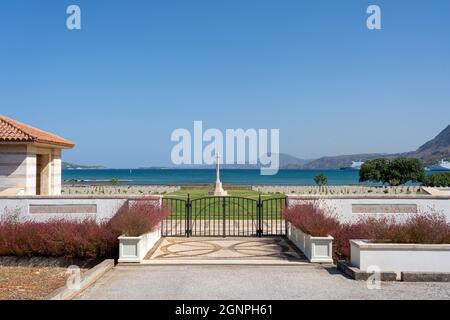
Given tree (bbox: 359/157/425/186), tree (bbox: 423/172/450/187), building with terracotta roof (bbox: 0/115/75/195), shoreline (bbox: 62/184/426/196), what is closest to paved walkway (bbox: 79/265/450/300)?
building with terracotta roof (bbox: 0/115/75/195)

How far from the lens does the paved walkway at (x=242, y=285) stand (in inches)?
354

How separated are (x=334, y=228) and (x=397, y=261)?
365 centimetres

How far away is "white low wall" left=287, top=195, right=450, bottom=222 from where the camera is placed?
56.1 ft

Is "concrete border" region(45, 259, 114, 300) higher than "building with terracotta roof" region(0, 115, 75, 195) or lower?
lower

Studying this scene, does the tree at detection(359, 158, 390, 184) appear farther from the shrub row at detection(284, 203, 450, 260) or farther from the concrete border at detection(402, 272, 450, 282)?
the concrete border at detection(402, 272, 450, 282)

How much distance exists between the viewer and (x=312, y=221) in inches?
530

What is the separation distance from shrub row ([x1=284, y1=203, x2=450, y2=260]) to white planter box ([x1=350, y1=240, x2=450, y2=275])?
0.71 m

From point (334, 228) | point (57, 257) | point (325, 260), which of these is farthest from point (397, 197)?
point (57, 257)

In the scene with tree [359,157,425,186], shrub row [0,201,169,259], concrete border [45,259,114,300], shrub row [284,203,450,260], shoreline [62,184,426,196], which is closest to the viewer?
concrete border [45,259,114,300]

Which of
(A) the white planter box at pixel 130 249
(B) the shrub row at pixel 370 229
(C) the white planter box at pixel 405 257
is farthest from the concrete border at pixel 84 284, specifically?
(C) the white planter box at pixel 405 257

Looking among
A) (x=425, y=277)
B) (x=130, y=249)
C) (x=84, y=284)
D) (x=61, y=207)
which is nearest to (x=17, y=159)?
(x=61, y=207)

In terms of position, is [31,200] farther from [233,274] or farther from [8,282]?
[233,274]

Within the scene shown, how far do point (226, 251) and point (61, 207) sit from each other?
6562mm

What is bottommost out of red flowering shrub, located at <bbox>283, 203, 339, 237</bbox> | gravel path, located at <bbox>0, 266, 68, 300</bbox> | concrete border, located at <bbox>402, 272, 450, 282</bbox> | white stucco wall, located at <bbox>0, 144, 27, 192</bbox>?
gravel path, located at <bbox>0, 266, 68, 300</bbox>
